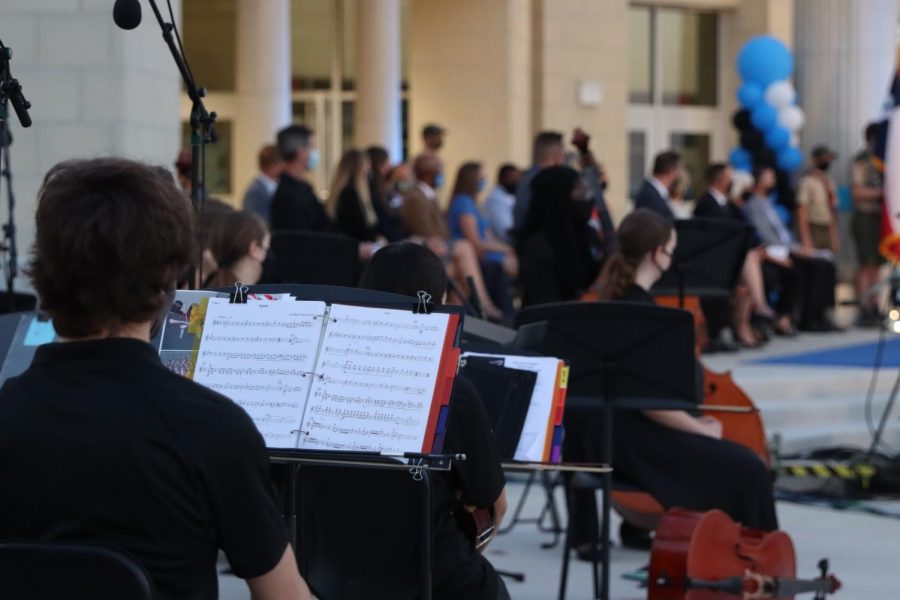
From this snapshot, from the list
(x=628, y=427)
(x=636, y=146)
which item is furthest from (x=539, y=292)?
(x=636, y=146)

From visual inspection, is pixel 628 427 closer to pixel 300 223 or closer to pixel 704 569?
pixel 704 569

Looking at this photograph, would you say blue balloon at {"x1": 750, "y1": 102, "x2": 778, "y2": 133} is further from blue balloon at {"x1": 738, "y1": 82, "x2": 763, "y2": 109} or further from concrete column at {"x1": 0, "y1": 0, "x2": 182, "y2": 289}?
concrete column at {"x1": 0, "y1": 0, "x2": 182, "y2": 289}

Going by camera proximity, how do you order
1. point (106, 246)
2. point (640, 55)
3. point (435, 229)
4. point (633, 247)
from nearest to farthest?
point (106, 246) → point (633, 247) → point (435, 229) → point (640, 55)

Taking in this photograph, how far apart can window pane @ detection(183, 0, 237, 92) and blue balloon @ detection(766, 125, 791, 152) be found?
20.4ft

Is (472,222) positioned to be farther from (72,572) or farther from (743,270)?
(72,572)

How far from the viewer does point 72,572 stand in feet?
7.39

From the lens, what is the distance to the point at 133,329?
91.0 inches

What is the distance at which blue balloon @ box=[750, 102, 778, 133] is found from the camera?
52.3 feet

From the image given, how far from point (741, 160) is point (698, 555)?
1148 centimetres

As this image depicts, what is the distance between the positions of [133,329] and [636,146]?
1668cm

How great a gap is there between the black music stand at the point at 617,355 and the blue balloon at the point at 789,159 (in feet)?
35.3

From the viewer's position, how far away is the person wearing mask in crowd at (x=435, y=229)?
8.37 meters

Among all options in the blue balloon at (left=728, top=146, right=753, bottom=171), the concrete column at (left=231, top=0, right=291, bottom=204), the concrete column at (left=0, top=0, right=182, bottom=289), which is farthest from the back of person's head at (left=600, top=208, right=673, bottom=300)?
the blue balloon at (left=728, top=146, right=753, bottom=171)

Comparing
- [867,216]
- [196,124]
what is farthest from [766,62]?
[196,124]
